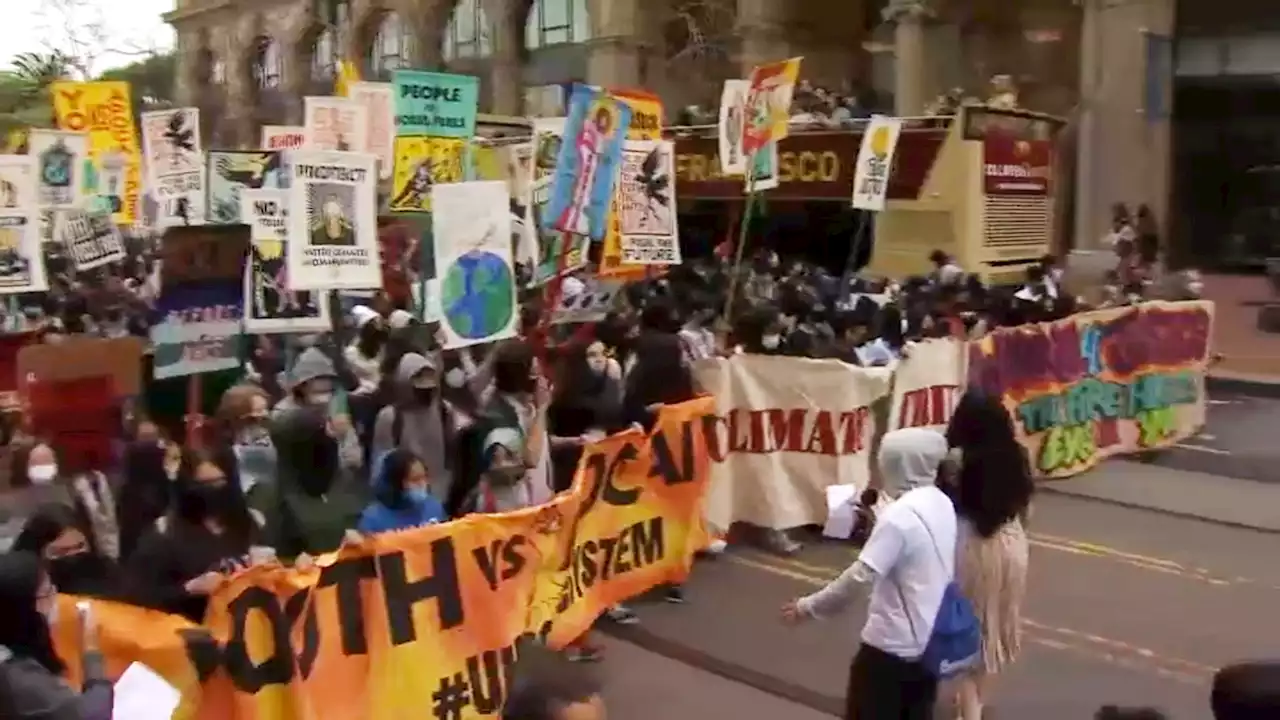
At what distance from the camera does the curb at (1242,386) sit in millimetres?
15452

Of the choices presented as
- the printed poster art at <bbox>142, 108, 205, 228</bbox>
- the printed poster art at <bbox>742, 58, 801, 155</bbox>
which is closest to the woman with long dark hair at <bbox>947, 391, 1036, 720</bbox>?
the printed poster art at <bbox>742, 58, 801, 155</bbox>

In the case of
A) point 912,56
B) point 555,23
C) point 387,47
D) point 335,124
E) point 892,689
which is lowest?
point 892,689

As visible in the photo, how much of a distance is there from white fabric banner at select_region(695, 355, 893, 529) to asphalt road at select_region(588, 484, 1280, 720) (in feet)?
1.20

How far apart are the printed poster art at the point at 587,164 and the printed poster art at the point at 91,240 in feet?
17.0

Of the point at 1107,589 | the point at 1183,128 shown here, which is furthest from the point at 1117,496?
the point at 1183,128

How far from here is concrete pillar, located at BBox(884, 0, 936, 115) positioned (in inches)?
1017

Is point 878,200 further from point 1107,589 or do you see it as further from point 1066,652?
point 1066,652

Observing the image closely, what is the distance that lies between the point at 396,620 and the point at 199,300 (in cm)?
381

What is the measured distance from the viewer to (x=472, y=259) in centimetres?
772

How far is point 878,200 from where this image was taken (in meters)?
13.7

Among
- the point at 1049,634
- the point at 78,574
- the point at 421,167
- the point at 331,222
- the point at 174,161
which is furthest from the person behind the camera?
the point at 174,161

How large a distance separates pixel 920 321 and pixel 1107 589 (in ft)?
12.9

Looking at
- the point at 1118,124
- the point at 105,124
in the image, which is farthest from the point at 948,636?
the point at 1118,124

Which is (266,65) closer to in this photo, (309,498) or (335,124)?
(335,124)
